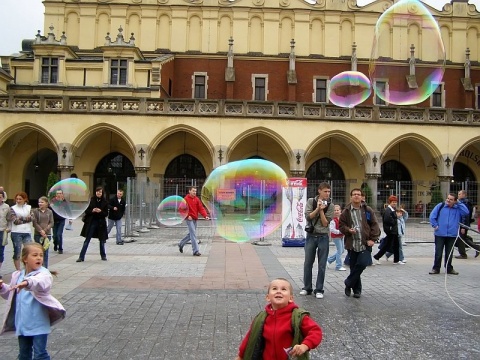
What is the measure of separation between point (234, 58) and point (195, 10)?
4540 mm

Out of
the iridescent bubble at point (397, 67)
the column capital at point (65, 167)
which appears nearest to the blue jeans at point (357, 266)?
the iridescent bubble at point (397, 67)

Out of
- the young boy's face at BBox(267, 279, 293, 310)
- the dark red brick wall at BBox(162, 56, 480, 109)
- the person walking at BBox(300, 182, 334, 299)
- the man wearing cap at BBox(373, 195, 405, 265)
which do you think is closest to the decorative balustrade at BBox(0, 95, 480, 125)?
the dark red brick wall at BBox(162, 56, 480, 109)

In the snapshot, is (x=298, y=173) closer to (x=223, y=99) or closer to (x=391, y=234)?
(x=223, y=99)

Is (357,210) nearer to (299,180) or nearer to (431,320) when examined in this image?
(431,320)

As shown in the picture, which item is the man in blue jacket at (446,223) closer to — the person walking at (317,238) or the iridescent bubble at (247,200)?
the iridescent bubble at (247,200)

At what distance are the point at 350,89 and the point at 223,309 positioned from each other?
24.1 ft

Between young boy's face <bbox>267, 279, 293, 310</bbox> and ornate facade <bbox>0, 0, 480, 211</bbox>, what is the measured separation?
20.2 m

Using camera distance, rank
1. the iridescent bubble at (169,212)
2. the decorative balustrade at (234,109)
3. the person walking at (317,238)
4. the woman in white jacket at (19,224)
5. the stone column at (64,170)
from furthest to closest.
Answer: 1. the stone column at (64,170)
2. the decorative balustrade at (234,109)
3. the iridescent bubble at (169,212)
4. the woman in white jacket at (19,224)
5. the person walking at (317,238)

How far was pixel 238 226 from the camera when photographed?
9.88 meters

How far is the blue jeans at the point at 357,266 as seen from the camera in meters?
7.62

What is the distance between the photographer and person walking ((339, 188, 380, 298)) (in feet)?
25.2

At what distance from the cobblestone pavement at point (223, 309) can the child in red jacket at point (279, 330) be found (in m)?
1.72

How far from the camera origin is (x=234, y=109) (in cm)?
2828

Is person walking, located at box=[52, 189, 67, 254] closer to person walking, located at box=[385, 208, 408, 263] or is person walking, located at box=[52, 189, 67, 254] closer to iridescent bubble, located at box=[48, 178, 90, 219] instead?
iridescent bubble, located at box=[48, 178, 90, 219]
